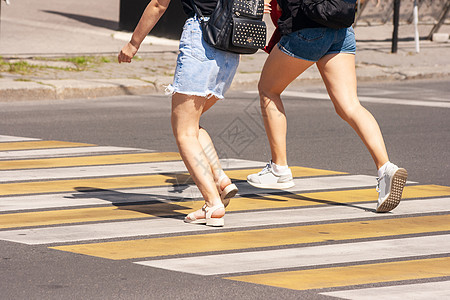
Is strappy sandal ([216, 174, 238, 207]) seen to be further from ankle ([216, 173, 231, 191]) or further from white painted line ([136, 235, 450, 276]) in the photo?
white painted line ([136, 235, 450, 276])

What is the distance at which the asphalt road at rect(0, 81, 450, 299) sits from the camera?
4680 millimetres

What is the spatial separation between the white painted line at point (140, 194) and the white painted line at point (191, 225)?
0.62m

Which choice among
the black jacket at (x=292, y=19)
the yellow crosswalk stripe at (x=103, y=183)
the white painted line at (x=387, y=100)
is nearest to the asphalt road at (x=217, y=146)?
the white painted line at (x=387, y=100)

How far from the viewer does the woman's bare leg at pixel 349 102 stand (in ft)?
21.5

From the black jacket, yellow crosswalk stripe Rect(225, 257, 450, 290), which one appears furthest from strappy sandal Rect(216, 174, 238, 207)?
yellow crosswalk stripe Rect(225, 257, 450, 290)

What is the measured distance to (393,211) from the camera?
21.7 feet

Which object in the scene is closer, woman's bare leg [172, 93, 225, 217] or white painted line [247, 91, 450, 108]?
woman's bare leg [172, 93, 225, 217]

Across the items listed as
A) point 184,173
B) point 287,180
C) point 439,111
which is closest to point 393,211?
point 287,180

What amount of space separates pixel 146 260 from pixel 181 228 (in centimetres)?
82

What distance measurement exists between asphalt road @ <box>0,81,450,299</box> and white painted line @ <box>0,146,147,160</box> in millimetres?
293

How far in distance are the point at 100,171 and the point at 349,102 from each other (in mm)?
2277

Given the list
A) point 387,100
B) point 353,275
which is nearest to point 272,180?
point 353,275

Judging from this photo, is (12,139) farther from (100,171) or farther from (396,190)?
(396,190)

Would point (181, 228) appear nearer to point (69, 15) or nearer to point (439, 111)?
point (439, 111)
